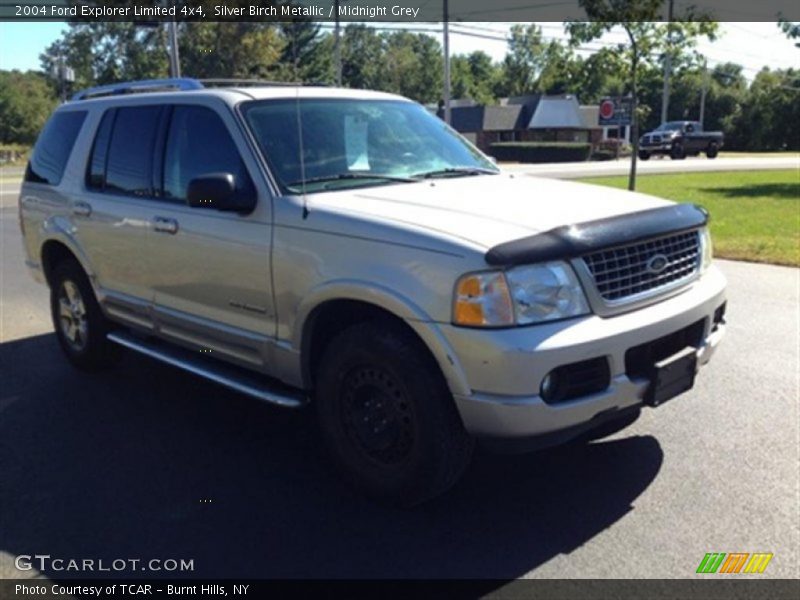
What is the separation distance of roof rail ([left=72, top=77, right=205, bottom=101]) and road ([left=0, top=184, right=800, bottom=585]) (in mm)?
2099

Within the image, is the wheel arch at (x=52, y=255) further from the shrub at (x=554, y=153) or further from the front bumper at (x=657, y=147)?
the shrub at (x=554, y=153)

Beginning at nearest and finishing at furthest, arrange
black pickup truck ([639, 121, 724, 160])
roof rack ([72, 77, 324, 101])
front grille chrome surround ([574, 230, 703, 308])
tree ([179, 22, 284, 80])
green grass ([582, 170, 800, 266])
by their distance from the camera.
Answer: front grille chrome surround ([574, 230, 703, 308]) → roof rack ([72, 77, 324, 101]) → green grass ([582, 170, 800, 266]) → black pickup truck ([639, 121, 724, 160]) → tree ([179, 22, 284, 80])

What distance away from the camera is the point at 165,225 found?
465 centimetres

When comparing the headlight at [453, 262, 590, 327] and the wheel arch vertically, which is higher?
the headlight at [453, 262, 590, 327]

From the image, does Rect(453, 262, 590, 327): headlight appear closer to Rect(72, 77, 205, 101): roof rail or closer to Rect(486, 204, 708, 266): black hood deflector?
Rect(486, 204, 708, 266): black hood deflector

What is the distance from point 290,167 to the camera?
4.16 meters

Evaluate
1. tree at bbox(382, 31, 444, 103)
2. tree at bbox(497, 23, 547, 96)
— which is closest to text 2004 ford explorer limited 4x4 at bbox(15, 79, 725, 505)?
tree at bbox(382, 31, 444, 103)

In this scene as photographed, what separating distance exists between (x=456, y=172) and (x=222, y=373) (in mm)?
1823

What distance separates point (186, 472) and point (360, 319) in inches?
51.4

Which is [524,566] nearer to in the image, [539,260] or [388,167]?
Answer: [539,260]

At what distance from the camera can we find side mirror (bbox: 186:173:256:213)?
3.91m

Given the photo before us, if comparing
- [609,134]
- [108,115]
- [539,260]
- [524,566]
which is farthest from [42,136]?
[609,134]

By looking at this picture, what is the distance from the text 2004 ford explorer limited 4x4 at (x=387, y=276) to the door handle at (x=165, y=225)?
1 cm

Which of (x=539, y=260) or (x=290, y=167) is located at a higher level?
(x=290, y=167)
